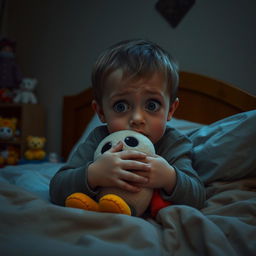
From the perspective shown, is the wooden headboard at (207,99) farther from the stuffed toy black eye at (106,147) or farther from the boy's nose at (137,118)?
the stuffed toy black eye at (106,147)

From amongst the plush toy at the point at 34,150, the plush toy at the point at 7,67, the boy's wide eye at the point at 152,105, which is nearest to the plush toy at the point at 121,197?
the boy's wide eye at the point at 152,105

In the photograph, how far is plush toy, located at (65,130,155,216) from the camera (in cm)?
58

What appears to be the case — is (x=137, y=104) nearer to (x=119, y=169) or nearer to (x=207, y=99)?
(x=119, y=169)

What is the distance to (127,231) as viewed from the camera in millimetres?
489

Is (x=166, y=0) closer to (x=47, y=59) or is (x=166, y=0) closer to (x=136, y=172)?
(x=47, y=59)

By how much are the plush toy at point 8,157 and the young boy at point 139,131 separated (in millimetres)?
1501

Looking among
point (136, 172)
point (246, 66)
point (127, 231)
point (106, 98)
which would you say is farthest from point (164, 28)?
point (127, 231)

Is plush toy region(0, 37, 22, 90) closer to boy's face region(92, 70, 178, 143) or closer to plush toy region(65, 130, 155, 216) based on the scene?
boy's face region(92, 70, 178, 143)

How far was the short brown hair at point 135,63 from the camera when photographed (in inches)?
29.7

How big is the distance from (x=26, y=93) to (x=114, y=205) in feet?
6.39

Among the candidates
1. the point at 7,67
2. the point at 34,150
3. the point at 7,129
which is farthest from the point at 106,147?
the point at 7,67

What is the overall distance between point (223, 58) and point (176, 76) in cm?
90

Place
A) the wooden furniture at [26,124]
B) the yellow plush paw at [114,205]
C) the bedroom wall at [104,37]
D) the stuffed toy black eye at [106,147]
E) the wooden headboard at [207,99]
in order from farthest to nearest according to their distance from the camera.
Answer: the wooden furniture at [26,124], the bedroom wall at [104,37], the wooden headboard at [207,99], the stuffed toy black eye at [106,147], the yellow plush paw at [114,205]

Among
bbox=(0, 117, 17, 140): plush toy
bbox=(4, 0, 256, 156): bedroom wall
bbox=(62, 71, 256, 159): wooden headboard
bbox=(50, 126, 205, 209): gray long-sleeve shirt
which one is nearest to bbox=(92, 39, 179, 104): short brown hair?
bbox=(50, 126, 205, 209): gray long-sleeve shirt
